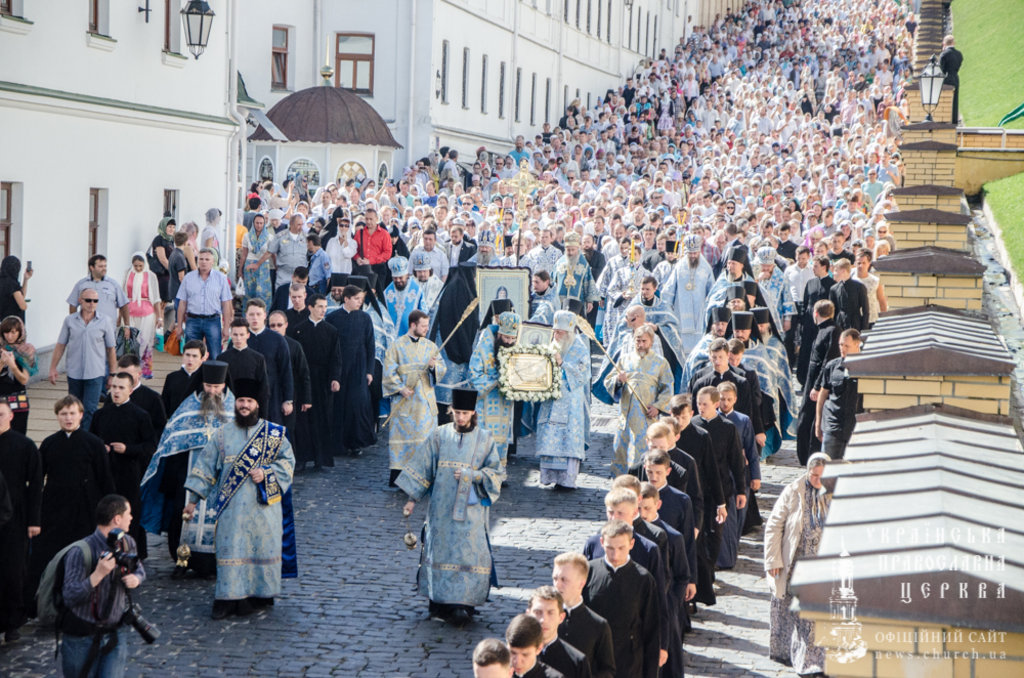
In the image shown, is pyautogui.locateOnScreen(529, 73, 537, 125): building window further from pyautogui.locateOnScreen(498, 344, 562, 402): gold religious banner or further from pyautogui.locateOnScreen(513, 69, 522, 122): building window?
pyautogui.locateOnScreen(498, 344, 562, 402): gold religious banner

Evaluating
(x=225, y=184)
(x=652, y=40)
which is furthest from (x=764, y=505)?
(x=652, y=40)

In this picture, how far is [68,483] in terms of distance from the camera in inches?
391

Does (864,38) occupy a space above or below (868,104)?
above

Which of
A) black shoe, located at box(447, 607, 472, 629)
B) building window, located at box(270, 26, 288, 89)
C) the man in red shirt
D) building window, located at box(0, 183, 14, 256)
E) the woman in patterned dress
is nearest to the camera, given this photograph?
the woman in patterned dress

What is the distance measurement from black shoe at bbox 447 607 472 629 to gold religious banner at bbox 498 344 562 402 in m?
4.13

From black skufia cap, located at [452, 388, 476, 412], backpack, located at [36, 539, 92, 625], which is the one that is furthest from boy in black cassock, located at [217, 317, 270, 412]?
backpack, located at [36, 539, 92, 625]

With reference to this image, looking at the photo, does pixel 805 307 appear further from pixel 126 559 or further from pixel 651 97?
pixel 651 97

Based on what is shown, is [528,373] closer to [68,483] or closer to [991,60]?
[68,483]

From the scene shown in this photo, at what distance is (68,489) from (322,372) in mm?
5530

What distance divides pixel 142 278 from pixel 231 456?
7.65 meters

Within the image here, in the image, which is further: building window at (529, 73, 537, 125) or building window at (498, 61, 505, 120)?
building window at (529, 73, 537, 125)

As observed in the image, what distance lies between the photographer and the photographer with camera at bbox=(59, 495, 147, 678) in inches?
312

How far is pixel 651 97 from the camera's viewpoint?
145ft

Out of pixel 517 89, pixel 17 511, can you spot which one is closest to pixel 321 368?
pixel 17 511
